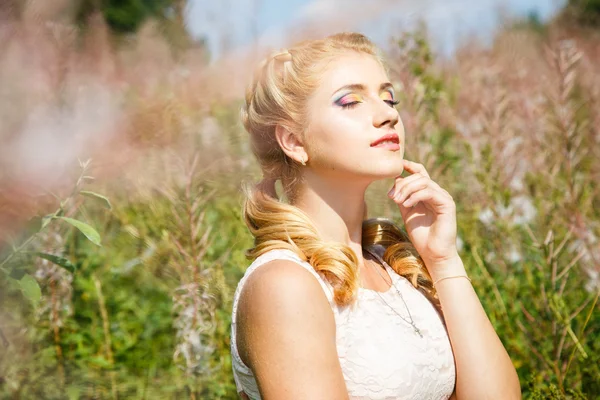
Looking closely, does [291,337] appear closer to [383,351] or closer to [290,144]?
[383,351]

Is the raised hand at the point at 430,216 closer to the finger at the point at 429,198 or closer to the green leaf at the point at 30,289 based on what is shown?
the finger at the point at 429,198

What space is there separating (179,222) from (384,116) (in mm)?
813

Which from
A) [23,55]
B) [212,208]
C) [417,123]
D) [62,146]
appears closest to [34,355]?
[62,146]

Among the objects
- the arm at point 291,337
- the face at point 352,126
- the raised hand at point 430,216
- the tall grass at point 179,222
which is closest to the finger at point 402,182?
the raised hand at point 430,216

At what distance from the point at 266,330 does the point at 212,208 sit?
2.05m

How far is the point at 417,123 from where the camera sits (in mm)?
2645

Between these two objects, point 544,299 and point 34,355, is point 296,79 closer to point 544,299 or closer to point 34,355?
point 544,299

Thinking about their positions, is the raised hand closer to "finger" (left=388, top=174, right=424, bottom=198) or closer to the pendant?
"finger" (left=388, top=174, right=424, bottom=198)

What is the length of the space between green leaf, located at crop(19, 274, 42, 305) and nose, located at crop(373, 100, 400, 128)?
819 mm

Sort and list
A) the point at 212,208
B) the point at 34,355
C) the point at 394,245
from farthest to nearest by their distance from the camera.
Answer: the point at 212,208, the point at 34,355, the point at 394,245

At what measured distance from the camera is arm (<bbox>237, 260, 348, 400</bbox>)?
1.29 m

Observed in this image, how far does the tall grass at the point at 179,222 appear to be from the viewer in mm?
2018

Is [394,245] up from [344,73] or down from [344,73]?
down

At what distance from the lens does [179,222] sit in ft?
6.68
